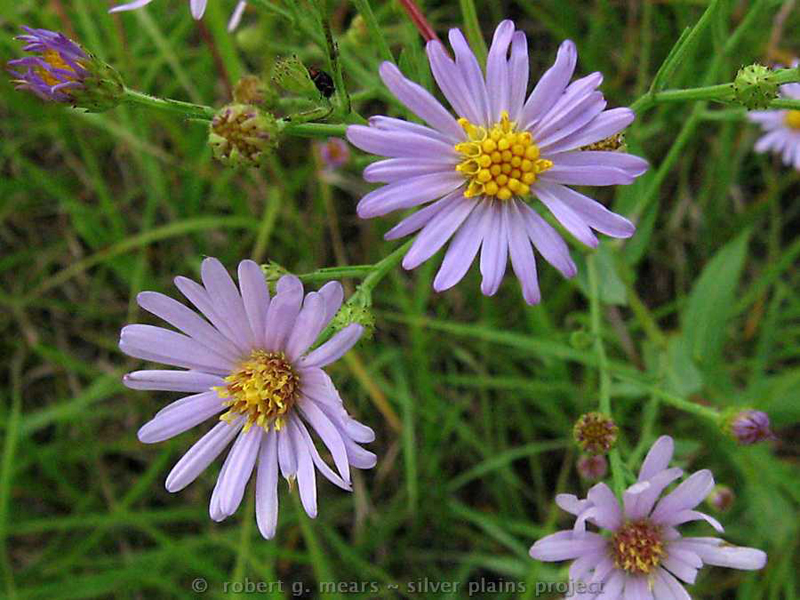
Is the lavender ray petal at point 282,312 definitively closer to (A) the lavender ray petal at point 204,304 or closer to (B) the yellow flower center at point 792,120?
(A) the lavender ray petal at point 204,304

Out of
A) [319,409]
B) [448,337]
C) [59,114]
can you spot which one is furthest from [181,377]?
[59,114]

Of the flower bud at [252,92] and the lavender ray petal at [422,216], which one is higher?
the flower bud at [252,92]

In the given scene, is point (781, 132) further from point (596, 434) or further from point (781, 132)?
point (596, 434)

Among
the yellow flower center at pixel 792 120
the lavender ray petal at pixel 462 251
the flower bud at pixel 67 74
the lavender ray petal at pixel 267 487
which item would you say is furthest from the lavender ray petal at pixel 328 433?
the yellow flower center at pixel 792 120

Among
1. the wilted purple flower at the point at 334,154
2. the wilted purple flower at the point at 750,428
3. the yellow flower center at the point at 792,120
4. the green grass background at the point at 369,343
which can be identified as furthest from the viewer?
the yellow flower center at the point at 792,120

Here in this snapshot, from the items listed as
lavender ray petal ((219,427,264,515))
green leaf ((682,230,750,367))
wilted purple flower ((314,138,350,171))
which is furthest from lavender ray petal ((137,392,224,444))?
green leaf ((682,230,750,367))

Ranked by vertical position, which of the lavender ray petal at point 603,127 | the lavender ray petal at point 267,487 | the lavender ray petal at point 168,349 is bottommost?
the lavender ray petal at point 267,487

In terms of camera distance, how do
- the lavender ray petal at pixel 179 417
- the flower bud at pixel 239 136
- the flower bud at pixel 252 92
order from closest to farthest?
the flower bud at pixel 239 136
the flower bud at pixel 252 92
the lavender ray petal at pixel 179 417
